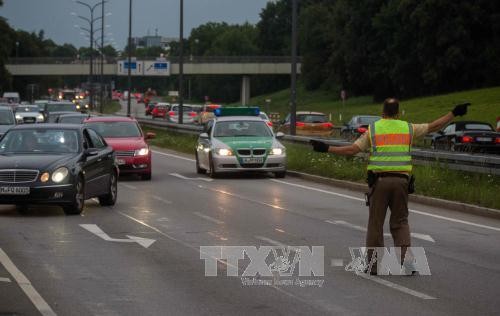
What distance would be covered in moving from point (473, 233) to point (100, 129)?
47.9ft

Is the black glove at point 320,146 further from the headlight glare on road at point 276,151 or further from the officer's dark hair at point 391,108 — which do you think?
the headlight glare on road at point 276,151

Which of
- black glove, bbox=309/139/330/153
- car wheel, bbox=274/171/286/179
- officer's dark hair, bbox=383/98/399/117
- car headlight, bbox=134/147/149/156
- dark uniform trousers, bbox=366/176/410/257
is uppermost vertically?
officer's dark hair, bbox=383/98/399/117

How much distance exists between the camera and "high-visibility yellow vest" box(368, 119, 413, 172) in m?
11.8

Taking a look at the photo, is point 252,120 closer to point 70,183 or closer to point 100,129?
point 100,129

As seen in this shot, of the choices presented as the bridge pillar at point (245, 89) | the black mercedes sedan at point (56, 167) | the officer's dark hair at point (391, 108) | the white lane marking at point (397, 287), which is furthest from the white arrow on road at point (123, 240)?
the bridge pillar at point (245, 89)

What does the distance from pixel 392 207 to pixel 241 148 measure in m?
17.1

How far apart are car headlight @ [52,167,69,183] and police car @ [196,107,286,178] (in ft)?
34.8

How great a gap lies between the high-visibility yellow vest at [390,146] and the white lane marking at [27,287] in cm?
349

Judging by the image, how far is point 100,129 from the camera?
1153 inches

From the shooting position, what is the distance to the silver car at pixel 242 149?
28.8 meters

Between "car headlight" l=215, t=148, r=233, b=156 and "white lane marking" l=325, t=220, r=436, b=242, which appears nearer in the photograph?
"white lane marking" l=325, t=220, r=436, b=242

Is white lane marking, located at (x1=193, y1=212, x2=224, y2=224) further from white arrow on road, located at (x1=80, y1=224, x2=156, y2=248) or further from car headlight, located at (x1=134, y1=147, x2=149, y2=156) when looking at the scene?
car headlight, located at (x1=134, y1=147, x2=149, y2=156)

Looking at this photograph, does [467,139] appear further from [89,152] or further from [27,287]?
[27,287]

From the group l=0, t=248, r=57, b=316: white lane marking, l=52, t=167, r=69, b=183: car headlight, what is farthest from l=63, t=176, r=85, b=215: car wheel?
l=0, t=248, r=57, b=316: white lane marking
